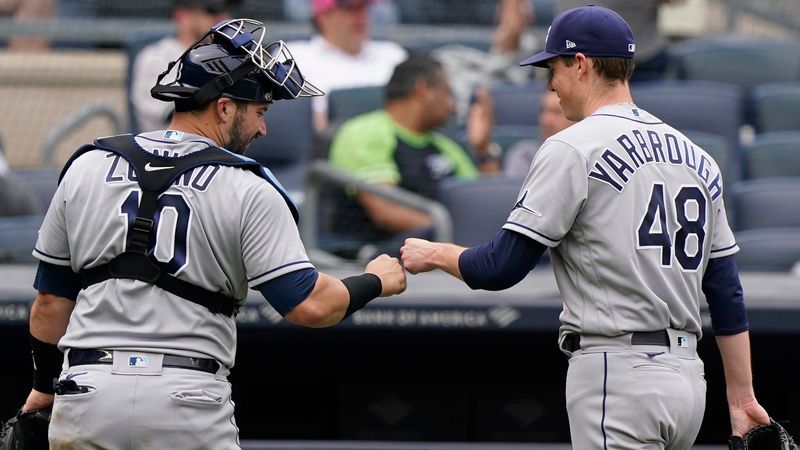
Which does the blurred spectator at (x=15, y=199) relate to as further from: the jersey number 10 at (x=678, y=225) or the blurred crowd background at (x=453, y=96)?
the jersey number 10 at (x=678, y=225)

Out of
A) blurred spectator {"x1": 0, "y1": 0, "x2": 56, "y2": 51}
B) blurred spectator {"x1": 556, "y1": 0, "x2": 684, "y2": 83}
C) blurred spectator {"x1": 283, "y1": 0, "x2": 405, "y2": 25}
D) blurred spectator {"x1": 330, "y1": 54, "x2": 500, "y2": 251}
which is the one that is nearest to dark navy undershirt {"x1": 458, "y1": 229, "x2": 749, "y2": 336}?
blurred spectator {"x1": 330, "y1": 54, "x2": 500, "y2": 251}

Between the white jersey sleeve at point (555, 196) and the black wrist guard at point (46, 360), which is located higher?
the white jersey sleeve at point (555, 196)

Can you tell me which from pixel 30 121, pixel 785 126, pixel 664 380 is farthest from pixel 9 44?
pixel 664 380

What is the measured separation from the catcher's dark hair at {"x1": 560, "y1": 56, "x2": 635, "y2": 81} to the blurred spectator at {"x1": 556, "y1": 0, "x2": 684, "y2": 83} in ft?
10.9

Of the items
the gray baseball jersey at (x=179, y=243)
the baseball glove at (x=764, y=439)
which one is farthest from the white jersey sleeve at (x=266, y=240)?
the baseball glove at (x=764, y=439)

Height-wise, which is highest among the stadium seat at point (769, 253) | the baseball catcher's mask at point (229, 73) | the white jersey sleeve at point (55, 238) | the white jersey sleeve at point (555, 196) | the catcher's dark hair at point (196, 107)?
the baseball catcher's mask at point (229, 73)

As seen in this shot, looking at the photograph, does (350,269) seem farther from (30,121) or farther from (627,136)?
(30,121)

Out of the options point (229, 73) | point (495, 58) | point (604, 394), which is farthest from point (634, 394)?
point (495, 58)

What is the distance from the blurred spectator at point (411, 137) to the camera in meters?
5.81

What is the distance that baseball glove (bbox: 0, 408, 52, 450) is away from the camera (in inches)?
131

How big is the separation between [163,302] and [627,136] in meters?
1.18

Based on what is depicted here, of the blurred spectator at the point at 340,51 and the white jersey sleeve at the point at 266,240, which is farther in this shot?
the blurred spectator at the point at 340,51

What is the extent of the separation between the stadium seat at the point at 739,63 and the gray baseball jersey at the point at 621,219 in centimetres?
466

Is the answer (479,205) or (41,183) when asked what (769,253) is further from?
(41,183)
